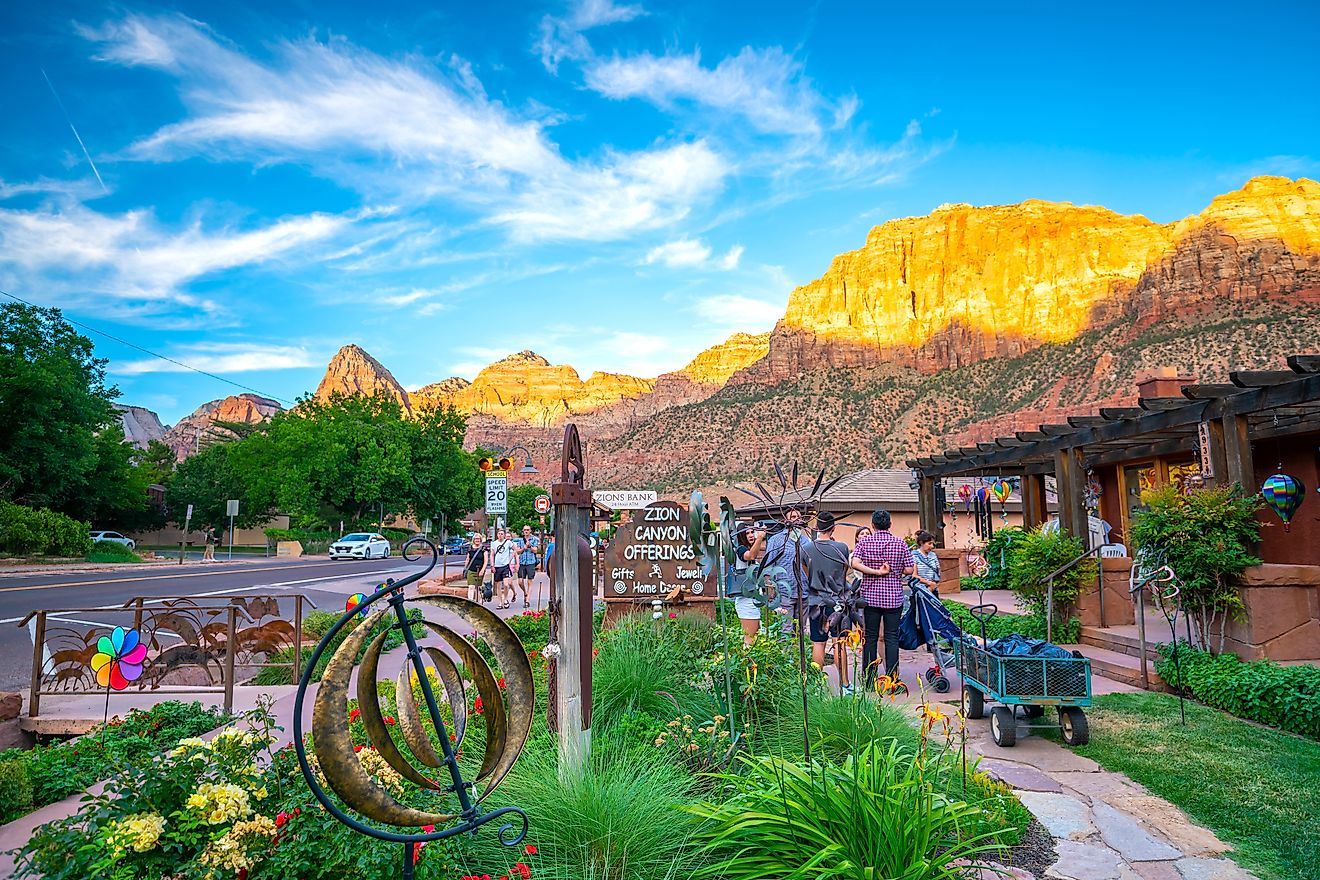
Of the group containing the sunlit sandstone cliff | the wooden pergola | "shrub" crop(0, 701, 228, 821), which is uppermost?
the sunlit sandstone cliff

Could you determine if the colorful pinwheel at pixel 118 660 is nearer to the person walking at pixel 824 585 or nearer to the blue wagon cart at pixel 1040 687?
the person walking at pixel 824 585

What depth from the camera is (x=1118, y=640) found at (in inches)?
392

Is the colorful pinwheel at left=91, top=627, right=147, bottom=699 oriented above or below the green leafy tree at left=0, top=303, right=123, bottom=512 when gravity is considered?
below

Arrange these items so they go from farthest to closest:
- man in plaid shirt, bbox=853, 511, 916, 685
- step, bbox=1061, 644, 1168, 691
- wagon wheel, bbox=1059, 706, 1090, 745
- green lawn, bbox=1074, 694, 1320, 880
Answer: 1. step, bbox=1061, 644, 1168, 691
2. man in plaid shirt, bbox=853, 511, 916, 685
3. wagon wheel, bbox=1059, 706, 1090, 745
4. green lawn, bbox=1074, 694, 1320, 880

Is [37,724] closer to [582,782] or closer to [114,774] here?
[114,774]

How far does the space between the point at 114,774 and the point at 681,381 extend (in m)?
180

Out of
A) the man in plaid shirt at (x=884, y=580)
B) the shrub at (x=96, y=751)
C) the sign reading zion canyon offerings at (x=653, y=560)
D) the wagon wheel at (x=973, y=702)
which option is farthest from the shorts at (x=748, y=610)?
the shrub at (x=96, y=751)

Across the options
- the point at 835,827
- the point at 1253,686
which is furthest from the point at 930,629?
the point at 835,827

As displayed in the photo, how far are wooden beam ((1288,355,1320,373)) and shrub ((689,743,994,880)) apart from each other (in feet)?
24.0

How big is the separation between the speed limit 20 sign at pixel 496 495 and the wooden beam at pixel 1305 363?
14.6 metres

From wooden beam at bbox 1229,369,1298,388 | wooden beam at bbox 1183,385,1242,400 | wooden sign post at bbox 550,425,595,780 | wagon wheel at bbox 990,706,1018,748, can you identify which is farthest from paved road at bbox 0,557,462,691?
wooden beam at bbox 1229,369,1298,388

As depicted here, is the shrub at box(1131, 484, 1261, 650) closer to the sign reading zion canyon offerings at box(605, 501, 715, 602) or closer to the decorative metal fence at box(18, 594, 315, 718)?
the sign reading zion canyon offerings at box(605, 501, 715, 602)

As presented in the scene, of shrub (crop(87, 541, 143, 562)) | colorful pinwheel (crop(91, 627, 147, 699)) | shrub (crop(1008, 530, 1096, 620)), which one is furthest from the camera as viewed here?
shrub (crop(87, 541, 143, 562))

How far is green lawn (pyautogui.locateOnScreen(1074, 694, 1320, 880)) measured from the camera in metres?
4.20
